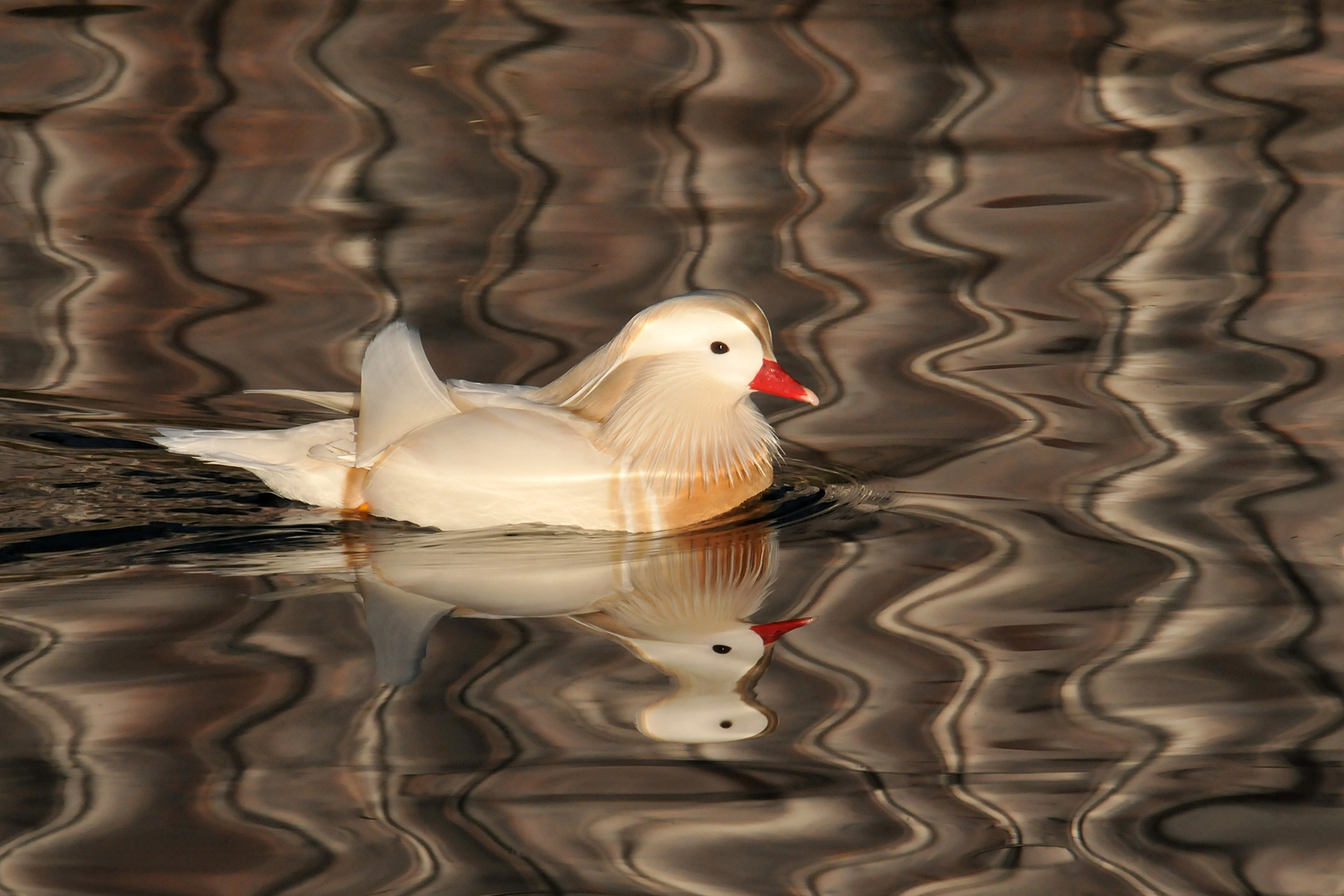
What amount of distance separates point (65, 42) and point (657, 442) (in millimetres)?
6208

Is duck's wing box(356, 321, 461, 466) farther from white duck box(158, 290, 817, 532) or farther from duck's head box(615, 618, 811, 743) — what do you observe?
duck's head box(615, 618, 811, 743)

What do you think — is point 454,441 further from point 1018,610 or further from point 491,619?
point 1018,610

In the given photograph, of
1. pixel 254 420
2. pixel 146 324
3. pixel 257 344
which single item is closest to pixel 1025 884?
pixel 254 420

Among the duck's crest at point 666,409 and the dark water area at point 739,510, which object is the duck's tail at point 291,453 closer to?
the dark water area at point 739,510

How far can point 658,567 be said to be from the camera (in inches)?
189

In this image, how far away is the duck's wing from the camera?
16.4 ft

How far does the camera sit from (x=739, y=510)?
5.17 m

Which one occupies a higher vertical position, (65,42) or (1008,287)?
(65,42)

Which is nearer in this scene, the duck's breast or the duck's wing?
the duck's breast

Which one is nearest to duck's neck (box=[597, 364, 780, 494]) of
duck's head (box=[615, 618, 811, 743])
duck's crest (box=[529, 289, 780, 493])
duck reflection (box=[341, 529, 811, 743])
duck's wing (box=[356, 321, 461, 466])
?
duck's crest (box=[529, 289, 780, 493])

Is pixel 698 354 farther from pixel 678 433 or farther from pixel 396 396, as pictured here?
pixel 396 396

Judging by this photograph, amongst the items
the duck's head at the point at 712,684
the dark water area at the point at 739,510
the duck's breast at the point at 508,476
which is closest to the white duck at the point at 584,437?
the duck's breast at the point at 508,476

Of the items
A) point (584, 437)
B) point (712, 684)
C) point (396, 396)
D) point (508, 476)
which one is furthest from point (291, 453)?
point (712, 684)

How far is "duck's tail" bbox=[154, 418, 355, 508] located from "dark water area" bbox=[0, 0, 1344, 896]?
85 millimetres
